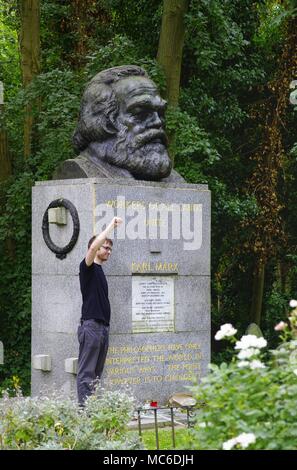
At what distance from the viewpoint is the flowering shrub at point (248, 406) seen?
5.05 meters

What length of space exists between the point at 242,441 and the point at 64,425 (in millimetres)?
1822

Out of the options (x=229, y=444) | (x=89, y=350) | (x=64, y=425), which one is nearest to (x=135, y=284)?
(x=89, y=350)

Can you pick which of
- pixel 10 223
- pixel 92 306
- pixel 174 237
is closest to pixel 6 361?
pixel 10 223

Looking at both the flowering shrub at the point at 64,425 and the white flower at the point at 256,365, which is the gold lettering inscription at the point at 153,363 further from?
the white flower at the point at 256,365

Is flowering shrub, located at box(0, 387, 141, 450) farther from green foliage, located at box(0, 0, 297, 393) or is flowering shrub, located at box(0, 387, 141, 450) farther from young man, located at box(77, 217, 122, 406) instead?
green foliage, located at box(0, 0, 297, 393)

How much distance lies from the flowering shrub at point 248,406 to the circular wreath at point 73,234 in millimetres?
5288

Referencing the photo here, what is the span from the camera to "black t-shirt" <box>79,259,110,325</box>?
927cm

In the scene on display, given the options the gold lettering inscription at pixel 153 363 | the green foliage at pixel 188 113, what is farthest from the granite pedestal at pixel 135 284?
the green foliage at pixel 188 113

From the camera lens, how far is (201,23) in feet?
46.5

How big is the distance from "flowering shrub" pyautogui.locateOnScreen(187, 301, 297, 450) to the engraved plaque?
5306mm

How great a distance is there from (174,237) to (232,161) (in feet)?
24.6

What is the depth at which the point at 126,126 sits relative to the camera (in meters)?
11.1

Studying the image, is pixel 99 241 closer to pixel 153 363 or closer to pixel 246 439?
pixel 153 363

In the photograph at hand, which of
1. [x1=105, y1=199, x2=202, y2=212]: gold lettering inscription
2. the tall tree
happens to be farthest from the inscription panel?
the tall tree
